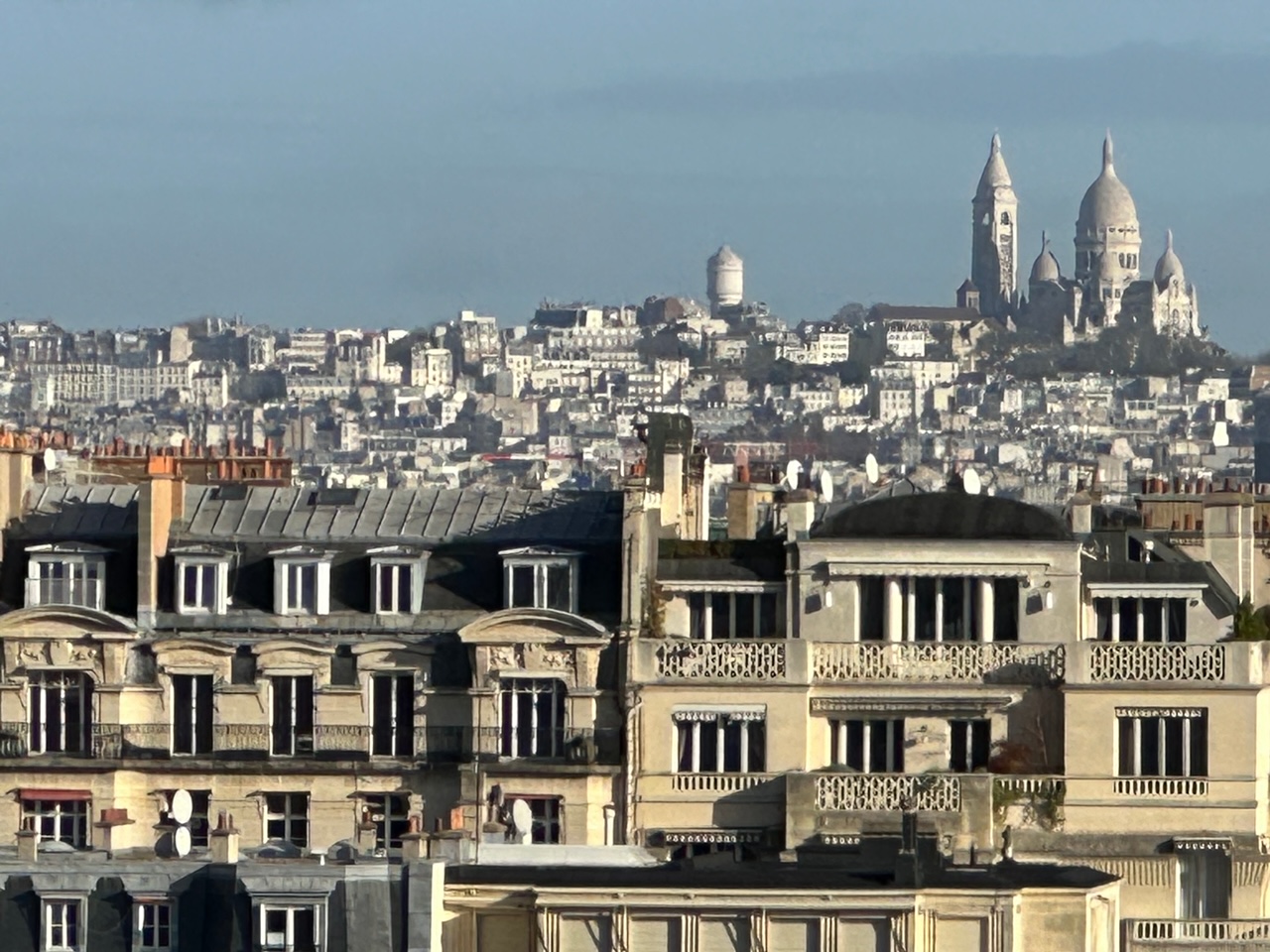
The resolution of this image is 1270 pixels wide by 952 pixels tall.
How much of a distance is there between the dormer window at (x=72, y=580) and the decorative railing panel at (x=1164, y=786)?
229 inches

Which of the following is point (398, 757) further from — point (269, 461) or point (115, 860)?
point (269, 461)

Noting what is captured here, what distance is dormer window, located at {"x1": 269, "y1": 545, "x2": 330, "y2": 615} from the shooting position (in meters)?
28.1

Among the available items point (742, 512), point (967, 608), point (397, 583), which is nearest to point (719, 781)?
point (967, 608)

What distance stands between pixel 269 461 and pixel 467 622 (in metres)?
9.82

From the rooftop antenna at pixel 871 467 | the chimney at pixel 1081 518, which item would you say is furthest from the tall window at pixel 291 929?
the rooftop antenna at pixel 871 467

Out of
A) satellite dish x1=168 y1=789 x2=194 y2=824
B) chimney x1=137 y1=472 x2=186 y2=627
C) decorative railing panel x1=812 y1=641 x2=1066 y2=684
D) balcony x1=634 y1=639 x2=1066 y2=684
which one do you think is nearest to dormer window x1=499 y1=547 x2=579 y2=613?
balcony x1=634 y1=639 x2=1066 y2=684

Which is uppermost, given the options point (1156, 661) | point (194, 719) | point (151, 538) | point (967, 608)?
point (151, 538)

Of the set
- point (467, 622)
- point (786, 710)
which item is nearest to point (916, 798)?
point (786, 710)

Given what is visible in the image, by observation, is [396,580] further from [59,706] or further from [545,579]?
[59,706]

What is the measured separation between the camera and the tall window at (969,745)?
2702 cm

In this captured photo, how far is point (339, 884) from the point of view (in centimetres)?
2284

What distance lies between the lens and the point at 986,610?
89.0 feet

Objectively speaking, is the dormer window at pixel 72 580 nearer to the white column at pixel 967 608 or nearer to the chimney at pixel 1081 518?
the white column at pixel 967 608

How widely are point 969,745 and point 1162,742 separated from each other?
1.05m
